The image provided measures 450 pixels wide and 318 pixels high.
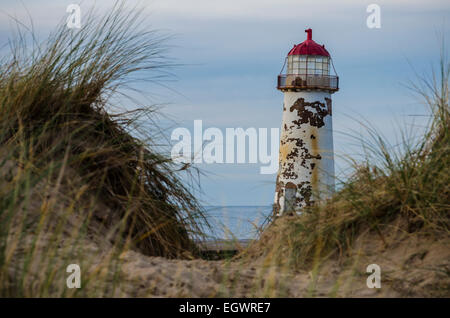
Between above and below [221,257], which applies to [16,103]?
above

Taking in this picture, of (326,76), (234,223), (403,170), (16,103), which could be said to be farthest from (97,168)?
(326,76)

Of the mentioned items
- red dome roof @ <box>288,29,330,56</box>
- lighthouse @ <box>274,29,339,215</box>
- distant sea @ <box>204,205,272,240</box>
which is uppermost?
red dome roof @ <box>288,29,330,56</box>

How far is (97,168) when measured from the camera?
3.48 metres

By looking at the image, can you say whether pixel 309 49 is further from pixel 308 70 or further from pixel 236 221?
pixel 236 221

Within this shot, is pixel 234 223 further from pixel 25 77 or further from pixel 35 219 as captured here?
→ pixel 25 77

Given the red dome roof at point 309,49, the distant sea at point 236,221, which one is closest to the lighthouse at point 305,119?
the red dome roof at point 309,49

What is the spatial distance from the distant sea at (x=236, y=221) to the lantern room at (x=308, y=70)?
677 cm

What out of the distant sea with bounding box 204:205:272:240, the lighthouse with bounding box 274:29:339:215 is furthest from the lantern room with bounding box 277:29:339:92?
the distant sea with bounding box 204:205:272:240

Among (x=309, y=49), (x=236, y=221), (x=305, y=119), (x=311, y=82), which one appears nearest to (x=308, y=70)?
(x=311, y=82)

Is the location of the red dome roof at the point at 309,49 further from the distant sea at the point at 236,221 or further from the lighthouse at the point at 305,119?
the distant sea at the point at 236,221

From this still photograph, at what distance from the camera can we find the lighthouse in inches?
393

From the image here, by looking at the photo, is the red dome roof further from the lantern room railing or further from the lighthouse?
the lantern room railing

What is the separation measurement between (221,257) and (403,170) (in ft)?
5.67

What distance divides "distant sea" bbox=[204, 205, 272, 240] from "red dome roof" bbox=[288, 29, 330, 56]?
727 cm
